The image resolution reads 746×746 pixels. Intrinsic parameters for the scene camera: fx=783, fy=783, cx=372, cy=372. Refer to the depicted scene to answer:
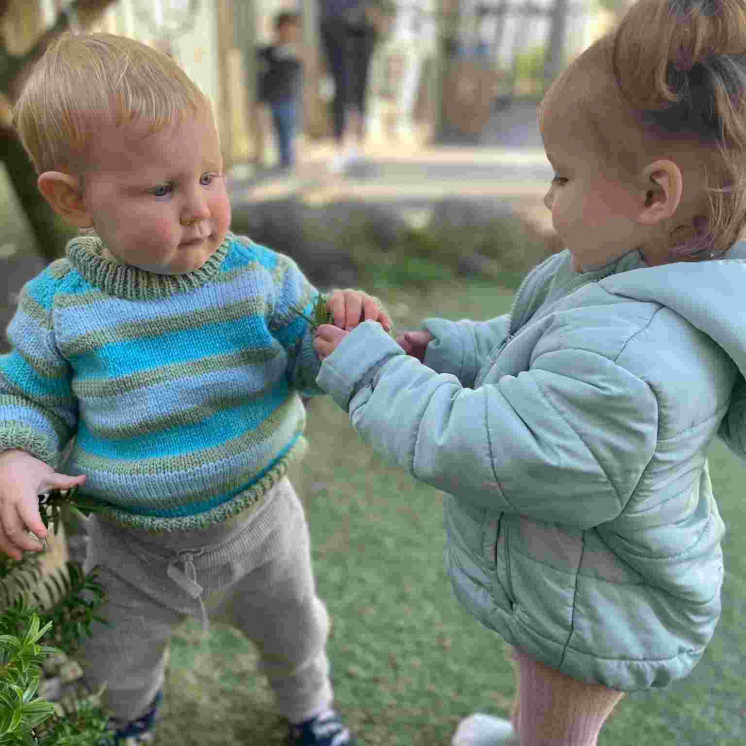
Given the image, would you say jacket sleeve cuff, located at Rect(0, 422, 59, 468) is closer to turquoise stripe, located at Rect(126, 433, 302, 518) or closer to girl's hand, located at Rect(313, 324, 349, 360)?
turquoise stripe, located at Rect(126, 433, 302, 518)

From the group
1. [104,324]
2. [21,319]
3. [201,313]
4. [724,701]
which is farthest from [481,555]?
[724,701]

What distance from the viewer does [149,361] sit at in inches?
51.0

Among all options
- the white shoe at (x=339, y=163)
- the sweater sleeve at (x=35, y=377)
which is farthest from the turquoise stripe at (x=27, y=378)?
the white shoe at (x=339, y=163)

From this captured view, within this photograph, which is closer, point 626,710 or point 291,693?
point 291,693

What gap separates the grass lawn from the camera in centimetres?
194

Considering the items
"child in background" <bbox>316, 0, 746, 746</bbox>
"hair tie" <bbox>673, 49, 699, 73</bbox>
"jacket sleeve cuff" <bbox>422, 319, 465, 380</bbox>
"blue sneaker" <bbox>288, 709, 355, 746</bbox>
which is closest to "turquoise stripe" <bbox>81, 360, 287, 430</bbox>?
"child in background" <bbox>316, 0, 746, 746</bbox>

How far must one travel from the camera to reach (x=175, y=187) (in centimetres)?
120

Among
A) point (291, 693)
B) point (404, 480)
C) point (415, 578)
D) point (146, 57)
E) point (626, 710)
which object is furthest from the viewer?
point (404, 480)

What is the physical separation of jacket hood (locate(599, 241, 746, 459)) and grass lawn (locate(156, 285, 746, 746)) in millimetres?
1248

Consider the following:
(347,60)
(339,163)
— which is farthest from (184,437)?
(347,60)

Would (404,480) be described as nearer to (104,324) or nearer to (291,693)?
(291,693)

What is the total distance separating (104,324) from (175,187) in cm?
26

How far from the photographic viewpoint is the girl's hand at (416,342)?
1.45 m

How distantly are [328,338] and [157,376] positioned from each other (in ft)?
0.99
